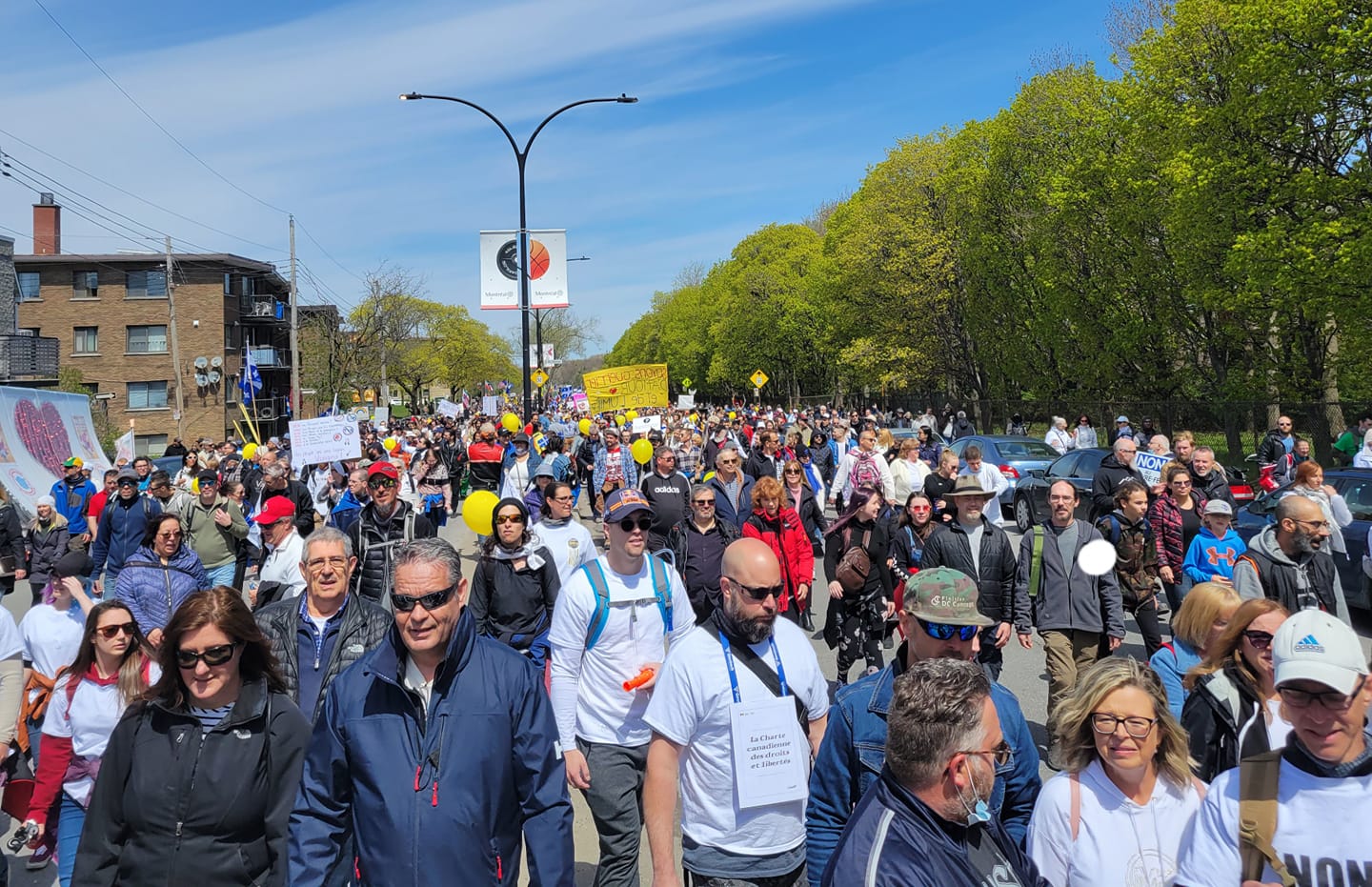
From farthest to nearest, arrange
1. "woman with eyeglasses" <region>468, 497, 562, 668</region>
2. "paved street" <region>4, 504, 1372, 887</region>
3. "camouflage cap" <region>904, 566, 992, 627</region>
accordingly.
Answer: "woman with eyeglasses" <region>468, 497, 562, 668</region> → "paved street" <region>4, 504, 1372, 887</region> → "camouflage cap" <region>904, 566, 992, 627</region>

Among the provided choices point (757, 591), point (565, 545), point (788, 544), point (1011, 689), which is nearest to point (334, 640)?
point (757, 591)

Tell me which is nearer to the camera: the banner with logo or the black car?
the black car

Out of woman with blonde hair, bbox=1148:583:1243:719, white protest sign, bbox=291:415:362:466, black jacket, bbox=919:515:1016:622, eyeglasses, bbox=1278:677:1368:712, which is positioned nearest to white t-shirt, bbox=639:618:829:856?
eyeglasses, bbox=1278:677:1368:712

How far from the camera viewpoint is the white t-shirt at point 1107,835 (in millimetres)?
3035

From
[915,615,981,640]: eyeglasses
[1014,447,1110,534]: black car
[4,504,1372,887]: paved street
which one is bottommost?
[4,504,1372,887]: paved street

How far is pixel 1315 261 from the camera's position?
2153cm

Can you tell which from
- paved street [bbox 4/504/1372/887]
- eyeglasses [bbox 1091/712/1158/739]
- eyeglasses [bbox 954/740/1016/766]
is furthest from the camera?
paved street [bbox 4/504/1372/887]

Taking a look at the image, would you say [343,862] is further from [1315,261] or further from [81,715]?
[1315,261]

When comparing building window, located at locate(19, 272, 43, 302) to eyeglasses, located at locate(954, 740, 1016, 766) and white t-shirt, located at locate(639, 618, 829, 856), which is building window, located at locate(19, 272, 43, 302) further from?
eyeglasses, located at locate(954, 740, 1016, 766)

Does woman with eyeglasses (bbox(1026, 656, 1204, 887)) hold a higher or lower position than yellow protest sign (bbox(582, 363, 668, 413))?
lower

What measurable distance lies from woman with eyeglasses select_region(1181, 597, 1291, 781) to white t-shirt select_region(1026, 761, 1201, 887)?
2.17ft

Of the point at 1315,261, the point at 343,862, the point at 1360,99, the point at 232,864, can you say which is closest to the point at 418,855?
the point at 343,862

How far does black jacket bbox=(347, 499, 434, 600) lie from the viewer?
736 cm

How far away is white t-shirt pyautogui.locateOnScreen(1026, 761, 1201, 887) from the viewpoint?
3035 millimetres
